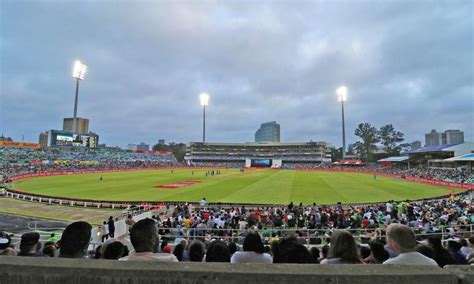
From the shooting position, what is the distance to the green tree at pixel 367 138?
354 ft

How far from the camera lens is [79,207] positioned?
22844 millimetres

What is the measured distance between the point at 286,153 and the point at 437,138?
88928 millimetres

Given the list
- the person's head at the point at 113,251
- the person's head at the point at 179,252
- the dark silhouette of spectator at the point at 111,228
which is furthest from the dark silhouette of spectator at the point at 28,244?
the dark silhouette of spectator at the point at 111,228

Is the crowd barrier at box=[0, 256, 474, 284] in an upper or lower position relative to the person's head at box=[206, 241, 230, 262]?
upper

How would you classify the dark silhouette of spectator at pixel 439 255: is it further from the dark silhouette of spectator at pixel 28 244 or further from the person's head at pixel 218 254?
the dark silhouette of spectator at pixel 28 244

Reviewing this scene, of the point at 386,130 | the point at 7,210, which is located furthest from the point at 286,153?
the point at 7,210

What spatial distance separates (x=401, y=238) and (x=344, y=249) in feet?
2.13

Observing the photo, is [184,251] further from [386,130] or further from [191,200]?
[386,130]

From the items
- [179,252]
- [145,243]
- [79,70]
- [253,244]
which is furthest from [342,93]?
[145,243]

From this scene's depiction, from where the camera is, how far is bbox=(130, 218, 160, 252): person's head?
9.14ft

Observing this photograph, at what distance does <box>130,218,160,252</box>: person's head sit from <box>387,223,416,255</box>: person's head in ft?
8.98

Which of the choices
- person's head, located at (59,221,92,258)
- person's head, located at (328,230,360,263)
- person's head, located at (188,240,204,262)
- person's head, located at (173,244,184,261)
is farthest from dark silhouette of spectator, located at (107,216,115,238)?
person's head, located at (328,230,360,263)

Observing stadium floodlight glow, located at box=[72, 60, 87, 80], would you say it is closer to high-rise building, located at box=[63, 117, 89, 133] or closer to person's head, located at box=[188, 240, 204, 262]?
person's head, located at box=[188, 240, 204, 262]

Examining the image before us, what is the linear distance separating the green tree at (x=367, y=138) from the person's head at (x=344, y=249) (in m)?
116
